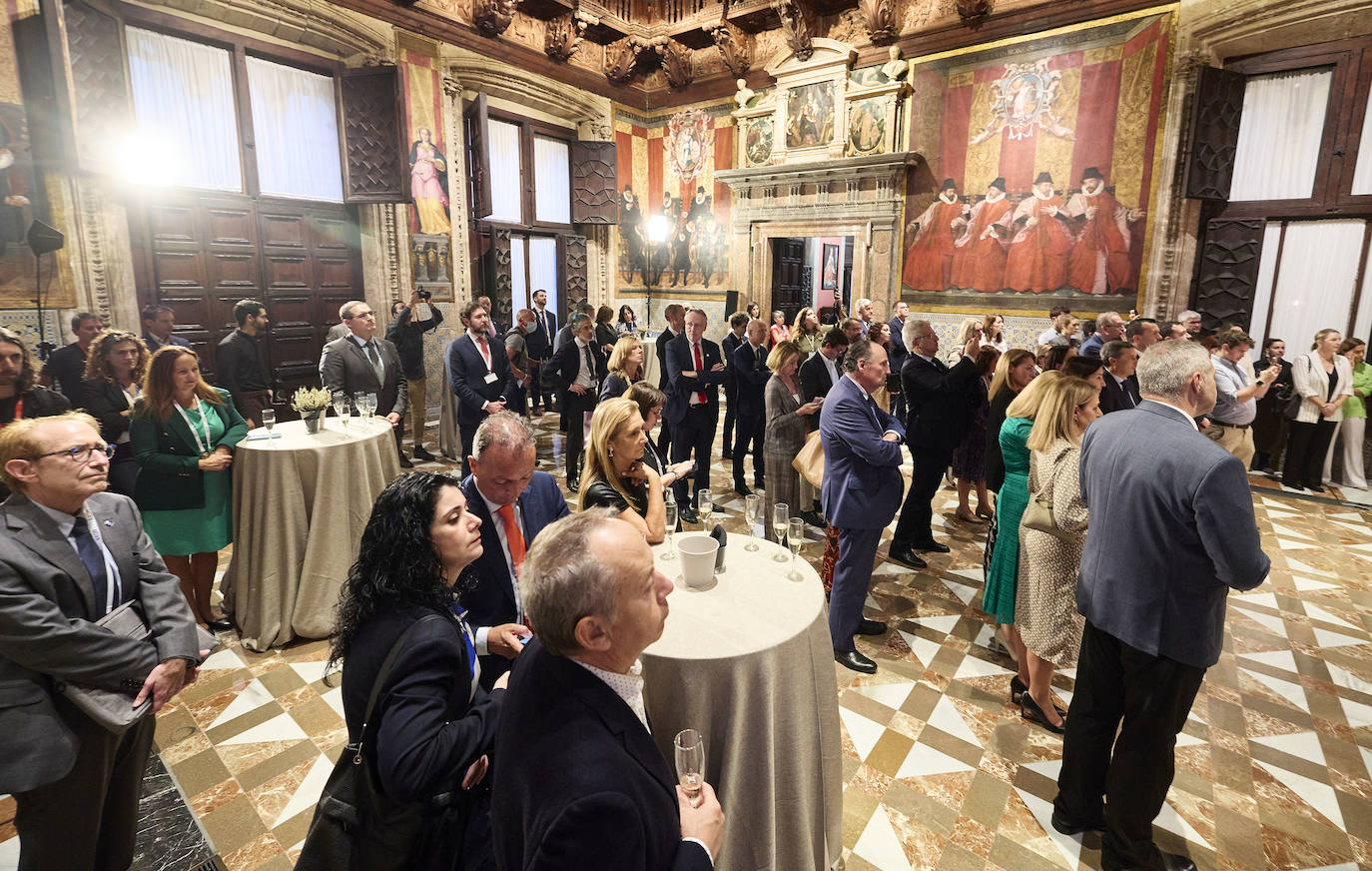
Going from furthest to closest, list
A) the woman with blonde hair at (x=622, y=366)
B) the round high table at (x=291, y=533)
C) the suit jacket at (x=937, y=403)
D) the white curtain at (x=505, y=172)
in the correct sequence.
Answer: the white curtain at (x=505, y=172), the woman with blonde hair at (x=622, y=366), the suit jacket at (x=937, y=403), the round high table at (x=291, y=533)

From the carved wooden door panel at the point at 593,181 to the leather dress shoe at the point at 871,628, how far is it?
10.2 m

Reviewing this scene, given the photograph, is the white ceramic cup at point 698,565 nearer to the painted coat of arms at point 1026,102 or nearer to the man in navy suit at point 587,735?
the man in navy suit at point 587,735

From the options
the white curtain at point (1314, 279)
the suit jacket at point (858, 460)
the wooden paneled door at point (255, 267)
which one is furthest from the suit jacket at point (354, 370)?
the white curtain at point (1314, 279)

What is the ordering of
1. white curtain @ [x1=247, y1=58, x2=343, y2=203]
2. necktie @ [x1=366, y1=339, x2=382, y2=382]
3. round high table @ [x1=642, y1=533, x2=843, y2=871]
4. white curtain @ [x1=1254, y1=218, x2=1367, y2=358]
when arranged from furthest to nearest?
1. white curtain @ [x1=247, y1=58, x2=343, y2=203]
2. white curtain @ [x1=1254, y1=218, x2=1367, y2=358]
3. necktie @ [x1=366, y1=339, x2=382, y2=382]
4. round high table @ [x1=642, y1=533, x2=843, y2=871]

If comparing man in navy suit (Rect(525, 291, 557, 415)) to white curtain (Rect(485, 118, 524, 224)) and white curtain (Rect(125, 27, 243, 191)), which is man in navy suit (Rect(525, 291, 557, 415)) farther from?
white curtain (Rect(125, 27, 243, 191))

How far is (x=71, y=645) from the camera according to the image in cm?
182

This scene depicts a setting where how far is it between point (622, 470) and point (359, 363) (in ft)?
12.5

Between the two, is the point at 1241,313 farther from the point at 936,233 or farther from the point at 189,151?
the point at 189,151

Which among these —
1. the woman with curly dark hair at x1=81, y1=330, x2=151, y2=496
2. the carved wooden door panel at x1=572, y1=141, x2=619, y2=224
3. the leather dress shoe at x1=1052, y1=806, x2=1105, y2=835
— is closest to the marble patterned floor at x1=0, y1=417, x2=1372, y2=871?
the leather dress shoe at x1=1052, y1=806, x2=1105, y2=835

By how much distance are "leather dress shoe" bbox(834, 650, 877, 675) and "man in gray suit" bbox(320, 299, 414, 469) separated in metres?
3.71

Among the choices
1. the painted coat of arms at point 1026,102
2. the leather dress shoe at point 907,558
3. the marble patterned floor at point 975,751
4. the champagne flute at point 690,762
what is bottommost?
the marble patterned floor at point 975,751

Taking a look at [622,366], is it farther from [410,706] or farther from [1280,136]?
[1280,136]

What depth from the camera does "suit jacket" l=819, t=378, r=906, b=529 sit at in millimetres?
3344

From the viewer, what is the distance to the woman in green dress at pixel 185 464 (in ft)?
11.4
